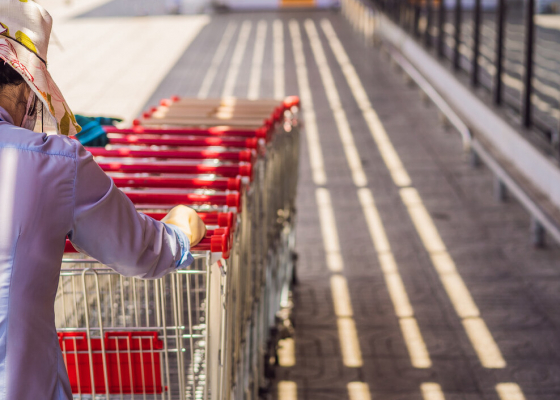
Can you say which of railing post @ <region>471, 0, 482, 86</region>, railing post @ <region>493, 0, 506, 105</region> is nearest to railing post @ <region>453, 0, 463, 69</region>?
railing post @ <region>471, 0, 482, 86</region>

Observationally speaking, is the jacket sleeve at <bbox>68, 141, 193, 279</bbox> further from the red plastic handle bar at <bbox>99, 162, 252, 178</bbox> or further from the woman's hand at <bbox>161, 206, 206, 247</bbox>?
the red plastic handle bar at <bbox>99, 162, 252, 178</bbox>

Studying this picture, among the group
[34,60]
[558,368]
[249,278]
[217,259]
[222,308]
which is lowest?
[558,368]

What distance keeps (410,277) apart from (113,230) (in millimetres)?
3075

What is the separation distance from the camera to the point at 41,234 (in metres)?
1.32

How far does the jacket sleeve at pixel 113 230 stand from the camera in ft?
4.36

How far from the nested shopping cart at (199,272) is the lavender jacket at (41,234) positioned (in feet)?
1.32

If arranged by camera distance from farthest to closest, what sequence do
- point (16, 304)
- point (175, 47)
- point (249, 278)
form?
point (175, 47) → point (249, 278) → point (16, 304)

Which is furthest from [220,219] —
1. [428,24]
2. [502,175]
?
[428,24]

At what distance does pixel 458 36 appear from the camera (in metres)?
8.02

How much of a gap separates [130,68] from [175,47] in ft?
8.44

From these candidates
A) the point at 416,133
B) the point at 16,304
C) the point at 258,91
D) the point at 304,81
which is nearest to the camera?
the point at 16,304

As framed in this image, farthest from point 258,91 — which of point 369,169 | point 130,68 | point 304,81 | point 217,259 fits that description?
point 217,259

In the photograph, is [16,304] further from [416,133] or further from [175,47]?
[175,47]

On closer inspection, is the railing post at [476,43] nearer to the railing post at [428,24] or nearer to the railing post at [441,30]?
the railing post at [441,30]
